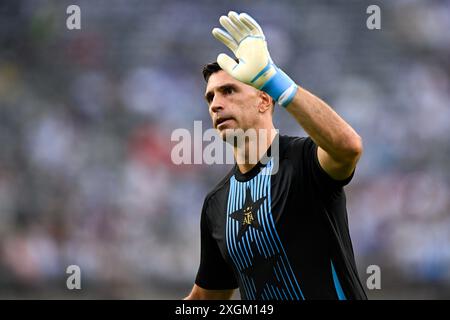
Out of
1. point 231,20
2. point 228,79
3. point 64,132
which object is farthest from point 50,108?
point 231,20

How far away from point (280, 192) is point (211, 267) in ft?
2.79

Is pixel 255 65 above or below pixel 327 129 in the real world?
above

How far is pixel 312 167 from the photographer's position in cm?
→ 354

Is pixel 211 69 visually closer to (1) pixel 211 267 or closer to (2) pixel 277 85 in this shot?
(2) pixel 277 85

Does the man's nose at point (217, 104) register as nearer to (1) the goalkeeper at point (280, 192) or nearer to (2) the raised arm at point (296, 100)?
(1) the goalkeeper at point (280, 192)

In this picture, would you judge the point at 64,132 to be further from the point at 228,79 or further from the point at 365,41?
the point at 228,79

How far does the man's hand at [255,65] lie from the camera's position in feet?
10.8

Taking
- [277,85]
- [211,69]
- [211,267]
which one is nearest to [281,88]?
[277,85]

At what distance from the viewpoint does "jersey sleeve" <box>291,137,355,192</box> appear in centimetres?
342

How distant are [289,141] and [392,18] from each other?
7.51 m

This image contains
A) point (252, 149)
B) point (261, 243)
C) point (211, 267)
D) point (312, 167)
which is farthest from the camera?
point (211, 267)

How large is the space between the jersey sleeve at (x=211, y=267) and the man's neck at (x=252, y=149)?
0.41 meters

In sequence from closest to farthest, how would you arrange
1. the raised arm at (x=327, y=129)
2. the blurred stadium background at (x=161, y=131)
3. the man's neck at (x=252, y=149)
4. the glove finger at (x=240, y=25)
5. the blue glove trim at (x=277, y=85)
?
1. the raised arm at (x=327, y=129)
2. the blue glove trim at (x=277, y=85)
3. the glove finger at (x=240, y=25)
4. the man's neck at (x=252, y=149)
5. the blurred stadium background at (x=161, y=131)

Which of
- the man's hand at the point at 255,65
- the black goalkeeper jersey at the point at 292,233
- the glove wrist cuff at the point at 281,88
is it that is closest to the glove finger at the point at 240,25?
the man's hand at the point at 255,65
